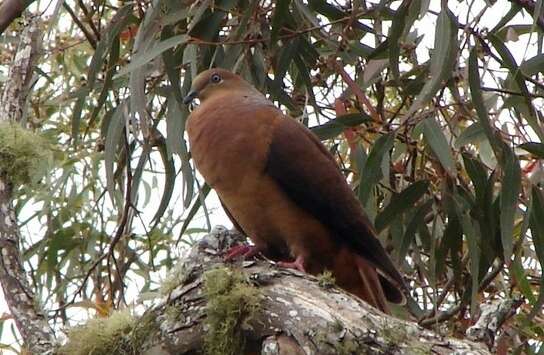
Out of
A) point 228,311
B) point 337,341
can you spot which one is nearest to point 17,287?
point 228,311

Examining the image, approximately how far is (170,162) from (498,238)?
103 cm

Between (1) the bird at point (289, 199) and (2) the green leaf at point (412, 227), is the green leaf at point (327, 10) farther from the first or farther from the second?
(2) the green leaf at point (412, 227)

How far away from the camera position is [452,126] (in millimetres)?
3988

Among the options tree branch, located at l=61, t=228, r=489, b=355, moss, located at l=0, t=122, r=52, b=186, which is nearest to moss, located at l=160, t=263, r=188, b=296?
tree branch, located at l=61, t=228, r=489, b=355

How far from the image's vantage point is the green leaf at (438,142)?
3609 mm

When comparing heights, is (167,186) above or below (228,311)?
above

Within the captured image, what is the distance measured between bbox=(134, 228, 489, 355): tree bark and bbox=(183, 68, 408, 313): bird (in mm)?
706

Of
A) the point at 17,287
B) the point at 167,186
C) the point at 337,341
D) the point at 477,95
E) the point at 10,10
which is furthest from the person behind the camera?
the point at 167,186

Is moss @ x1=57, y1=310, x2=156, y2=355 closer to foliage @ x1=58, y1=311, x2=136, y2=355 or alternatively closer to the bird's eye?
foliage @ x1=58, y1=311, x2=136, y2=355

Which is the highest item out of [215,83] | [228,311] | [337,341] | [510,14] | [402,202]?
A: [215,83]

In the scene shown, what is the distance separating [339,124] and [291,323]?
1358mm

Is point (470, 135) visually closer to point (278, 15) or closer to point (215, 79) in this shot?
point (278, 15)

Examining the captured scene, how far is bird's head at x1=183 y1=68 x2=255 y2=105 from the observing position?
12.7 ft

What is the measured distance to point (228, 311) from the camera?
2.60m
